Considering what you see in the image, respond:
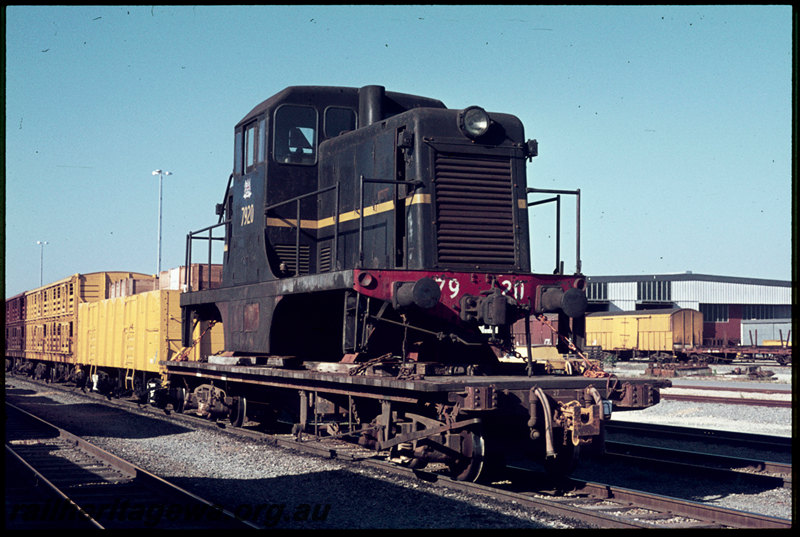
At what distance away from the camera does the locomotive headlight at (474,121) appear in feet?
27.3

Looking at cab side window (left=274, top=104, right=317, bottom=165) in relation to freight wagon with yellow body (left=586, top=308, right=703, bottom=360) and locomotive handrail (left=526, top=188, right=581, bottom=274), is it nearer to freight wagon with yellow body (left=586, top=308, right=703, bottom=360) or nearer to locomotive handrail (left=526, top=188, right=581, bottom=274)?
locomotive handrail (left=526, top=188, right=581, bottom=274)

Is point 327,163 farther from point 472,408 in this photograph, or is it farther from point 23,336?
point 23,336

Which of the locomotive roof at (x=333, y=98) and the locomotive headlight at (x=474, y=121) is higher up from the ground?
the locomotive roof at (x=333, y=98)

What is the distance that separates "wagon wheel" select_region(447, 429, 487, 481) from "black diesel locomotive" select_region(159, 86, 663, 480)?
14 mm

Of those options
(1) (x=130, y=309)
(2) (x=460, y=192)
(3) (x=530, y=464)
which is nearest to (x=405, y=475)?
(3) (x=530, y=464)

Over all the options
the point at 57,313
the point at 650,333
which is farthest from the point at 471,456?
the point at 650,333

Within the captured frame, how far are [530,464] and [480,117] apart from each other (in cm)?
420

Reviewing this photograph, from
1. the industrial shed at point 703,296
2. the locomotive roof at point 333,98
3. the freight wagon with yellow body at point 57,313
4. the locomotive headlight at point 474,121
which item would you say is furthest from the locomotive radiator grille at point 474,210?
the industrial shed at point 703,296

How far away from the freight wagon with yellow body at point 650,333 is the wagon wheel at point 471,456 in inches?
1309

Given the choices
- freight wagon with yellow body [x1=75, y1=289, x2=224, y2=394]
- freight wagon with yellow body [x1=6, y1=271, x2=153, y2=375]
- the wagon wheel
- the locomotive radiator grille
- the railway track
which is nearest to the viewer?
the railway track

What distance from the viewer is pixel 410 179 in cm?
838

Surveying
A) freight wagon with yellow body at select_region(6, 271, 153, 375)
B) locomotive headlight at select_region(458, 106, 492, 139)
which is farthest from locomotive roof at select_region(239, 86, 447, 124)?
freight wagon with yellow body at select_region(6, 271, 153, 375)

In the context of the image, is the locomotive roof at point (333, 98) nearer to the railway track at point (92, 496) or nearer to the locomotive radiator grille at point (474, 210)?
the locomotive radiator grille at point (474, 210)

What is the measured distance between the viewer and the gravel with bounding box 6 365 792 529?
20.7ft
